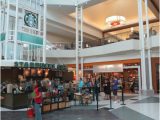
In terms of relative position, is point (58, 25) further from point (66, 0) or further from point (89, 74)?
point (89, 74)

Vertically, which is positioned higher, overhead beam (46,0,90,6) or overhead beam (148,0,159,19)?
overhead beam (46,0,90,6)

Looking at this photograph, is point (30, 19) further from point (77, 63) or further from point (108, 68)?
point (108, 68)

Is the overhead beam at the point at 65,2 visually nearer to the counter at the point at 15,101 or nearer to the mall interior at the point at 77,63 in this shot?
the mall interior at the point at 77,63

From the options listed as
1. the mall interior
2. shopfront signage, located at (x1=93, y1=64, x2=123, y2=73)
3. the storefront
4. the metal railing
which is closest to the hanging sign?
the mall interior

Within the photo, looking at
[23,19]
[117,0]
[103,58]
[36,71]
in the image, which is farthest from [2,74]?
[117,0]

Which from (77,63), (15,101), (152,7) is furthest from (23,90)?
(152,7)

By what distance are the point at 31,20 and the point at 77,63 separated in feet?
21.1

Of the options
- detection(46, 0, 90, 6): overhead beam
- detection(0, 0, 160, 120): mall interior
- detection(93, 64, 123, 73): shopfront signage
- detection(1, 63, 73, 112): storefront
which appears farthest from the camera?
detection(46, 0, 90, 6): overhead beam

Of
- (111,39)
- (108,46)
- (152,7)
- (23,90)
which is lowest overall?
(23,90)

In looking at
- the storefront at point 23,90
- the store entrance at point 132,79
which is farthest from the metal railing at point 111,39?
the storefront at point 23,90

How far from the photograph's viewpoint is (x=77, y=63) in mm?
19078

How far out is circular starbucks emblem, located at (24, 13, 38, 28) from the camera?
548 inches

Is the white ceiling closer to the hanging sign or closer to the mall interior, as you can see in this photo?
the mall interior

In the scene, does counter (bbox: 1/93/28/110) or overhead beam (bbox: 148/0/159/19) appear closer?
counter (bbox: 1/93/28/110)
